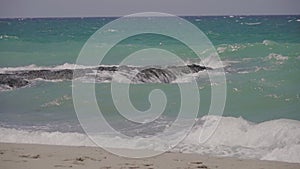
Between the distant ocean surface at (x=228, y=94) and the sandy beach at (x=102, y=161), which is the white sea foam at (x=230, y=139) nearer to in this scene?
the distant ocean surface at (x=228, y=94)

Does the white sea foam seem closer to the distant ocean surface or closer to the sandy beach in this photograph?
the distant ocean surface

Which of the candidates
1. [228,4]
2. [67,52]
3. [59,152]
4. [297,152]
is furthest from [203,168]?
[67,52]

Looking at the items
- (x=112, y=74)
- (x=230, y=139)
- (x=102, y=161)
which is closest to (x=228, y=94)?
Answer: (x=230, y=139)

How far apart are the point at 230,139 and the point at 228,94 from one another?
69.0 inches

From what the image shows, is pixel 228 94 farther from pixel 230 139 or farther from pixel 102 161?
pixel 102 161

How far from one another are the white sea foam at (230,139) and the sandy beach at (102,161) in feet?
0.82

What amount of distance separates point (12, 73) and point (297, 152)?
5.52 m

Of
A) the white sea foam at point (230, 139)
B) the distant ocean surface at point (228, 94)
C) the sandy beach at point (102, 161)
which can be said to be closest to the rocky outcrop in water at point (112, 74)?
the distant ocean surface at point (228, 94)

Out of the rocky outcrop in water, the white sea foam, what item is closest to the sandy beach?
the white sea foam

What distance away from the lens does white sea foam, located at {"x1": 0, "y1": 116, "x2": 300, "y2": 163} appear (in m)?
4.25

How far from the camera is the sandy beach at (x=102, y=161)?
376 cm

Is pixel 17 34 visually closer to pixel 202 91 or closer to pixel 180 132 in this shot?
pixel 202 91

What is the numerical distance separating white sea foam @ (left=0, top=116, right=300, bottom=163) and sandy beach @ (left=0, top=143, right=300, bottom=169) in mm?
248

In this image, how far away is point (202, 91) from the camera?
21.5ft
